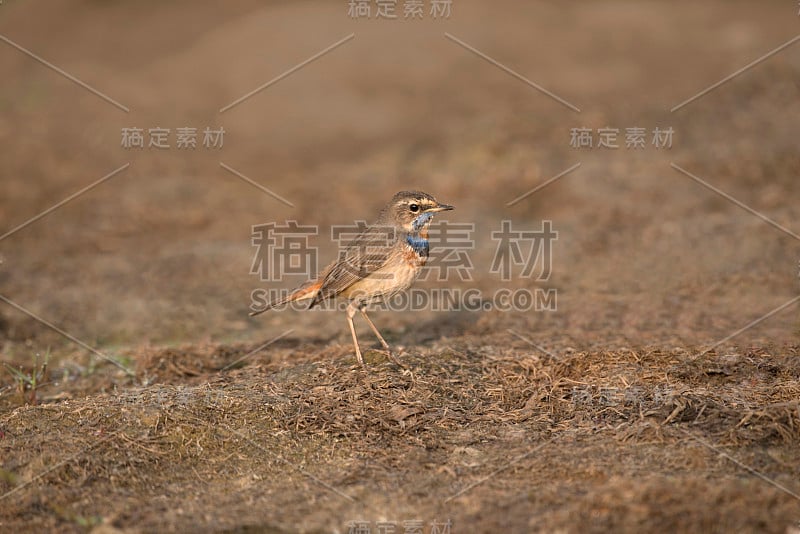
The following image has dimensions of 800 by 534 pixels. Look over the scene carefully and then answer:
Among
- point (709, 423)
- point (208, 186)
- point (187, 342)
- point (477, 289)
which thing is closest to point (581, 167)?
point (477, 289)

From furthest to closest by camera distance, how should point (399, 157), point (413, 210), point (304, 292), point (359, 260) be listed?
point (399, 157) → point (304, 292) → point (413, 210) → point (359, 260)

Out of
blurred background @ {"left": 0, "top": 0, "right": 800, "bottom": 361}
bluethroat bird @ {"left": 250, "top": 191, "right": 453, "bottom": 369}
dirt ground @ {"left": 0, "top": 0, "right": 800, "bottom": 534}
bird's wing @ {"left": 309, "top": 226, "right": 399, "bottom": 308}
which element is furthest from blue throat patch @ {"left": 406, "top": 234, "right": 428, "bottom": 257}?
blurred background @ {"left": 0, "top": 0, "right": 800, "bottom": 361}

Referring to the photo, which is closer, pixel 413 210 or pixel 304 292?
pixel 413 210

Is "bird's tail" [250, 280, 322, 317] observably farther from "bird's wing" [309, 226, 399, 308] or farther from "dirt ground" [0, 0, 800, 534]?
"dirt ground" [0, 0, 800, 534]

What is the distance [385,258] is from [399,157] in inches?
307

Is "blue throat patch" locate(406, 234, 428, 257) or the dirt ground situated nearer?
the dirt ground

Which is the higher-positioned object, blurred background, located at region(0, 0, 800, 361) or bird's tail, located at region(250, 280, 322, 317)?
blurred background, located at region(0, 0, 800, 361)

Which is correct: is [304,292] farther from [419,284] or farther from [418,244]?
[419,284]

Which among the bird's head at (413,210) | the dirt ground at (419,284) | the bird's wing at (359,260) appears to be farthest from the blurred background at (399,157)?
the bird's head at (413,210)

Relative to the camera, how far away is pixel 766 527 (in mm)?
4734

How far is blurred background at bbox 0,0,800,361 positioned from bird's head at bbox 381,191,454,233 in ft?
4.85

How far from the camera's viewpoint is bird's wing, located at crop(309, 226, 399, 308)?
8273 mm

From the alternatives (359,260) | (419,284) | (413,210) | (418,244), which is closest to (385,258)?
(359,260)

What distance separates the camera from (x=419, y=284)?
11523 millimetres
